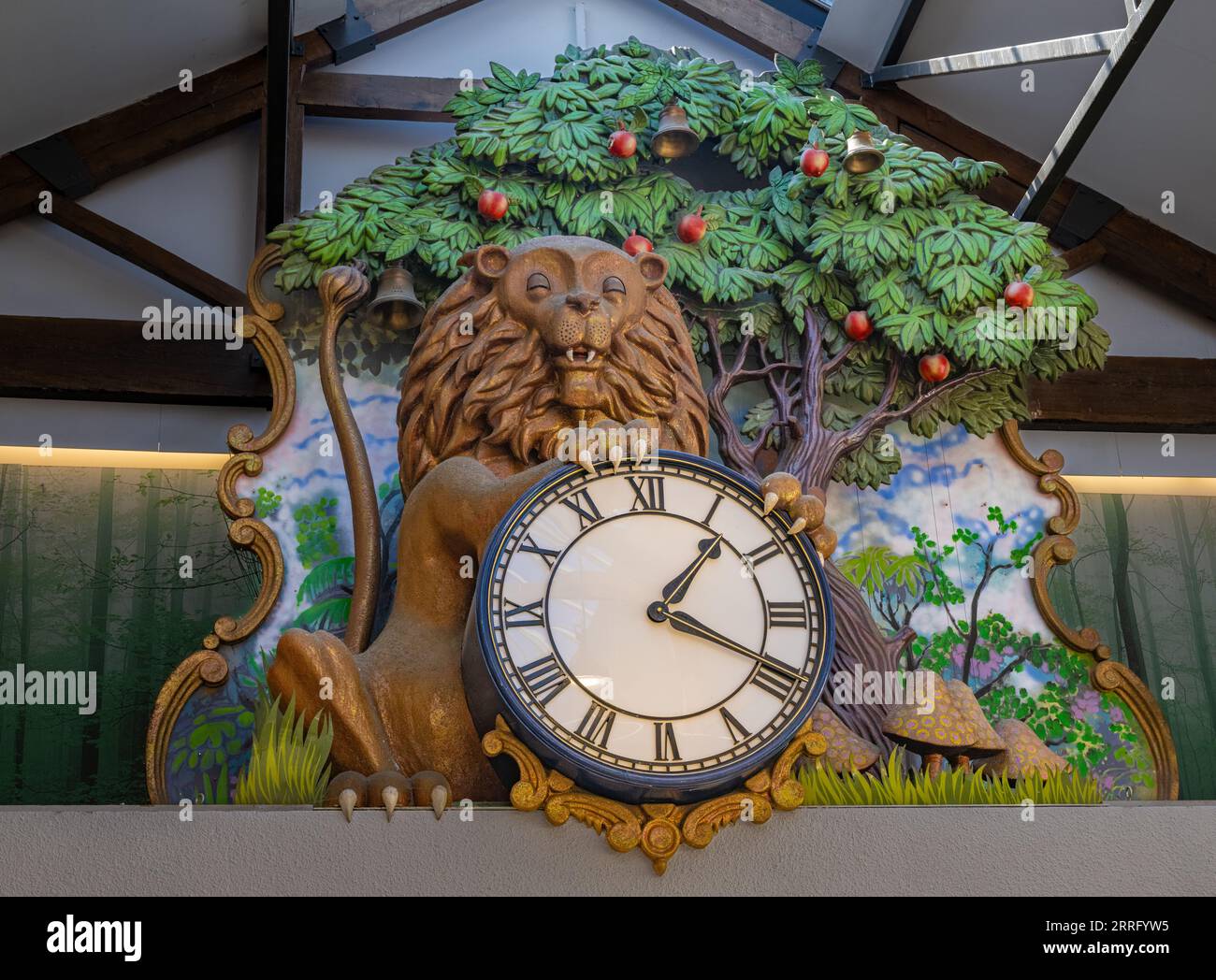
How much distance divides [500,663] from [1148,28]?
232 cm

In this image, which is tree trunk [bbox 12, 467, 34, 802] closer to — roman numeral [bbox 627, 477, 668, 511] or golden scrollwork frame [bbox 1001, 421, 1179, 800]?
roman numeral [bbox 627, 477, 668, 511]

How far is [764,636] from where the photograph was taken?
8.71ft

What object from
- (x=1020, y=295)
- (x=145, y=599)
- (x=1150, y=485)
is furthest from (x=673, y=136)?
(x=145, y=599)

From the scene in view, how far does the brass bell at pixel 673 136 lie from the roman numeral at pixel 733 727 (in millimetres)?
1797

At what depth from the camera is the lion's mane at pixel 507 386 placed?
2.98 meters

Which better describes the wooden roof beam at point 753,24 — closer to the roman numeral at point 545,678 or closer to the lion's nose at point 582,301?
the lion's nose at point 582,301

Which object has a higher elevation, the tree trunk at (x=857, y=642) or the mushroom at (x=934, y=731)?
the tree trunk at (x=857, y=642)

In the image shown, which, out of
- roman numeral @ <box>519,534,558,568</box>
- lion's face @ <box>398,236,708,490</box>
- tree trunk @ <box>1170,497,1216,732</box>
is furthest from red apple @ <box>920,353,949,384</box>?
roman numeral @ <box>519,534,558,568</box>

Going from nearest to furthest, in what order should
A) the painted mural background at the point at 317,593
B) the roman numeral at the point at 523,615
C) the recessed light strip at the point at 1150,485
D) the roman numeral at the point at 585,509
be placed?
the roman numeral at the point at 523,615 → the roman numeral at the point at 585,509 → the painted mural background at the point at 317,593 → the recessed light strip at the point at 1150,485

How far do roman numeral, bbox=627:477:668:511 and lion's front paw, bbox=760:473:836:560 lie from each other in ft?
0.62

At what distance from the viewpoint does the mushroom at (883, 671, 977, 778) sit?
2.94 metres

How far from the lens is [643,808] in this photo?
8.17 feet

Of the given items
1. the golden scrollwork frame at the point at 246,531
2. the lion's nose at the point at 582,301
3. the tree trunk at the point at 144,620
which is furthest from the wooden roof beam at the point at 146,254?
the lion's nose at the point at 582,301
